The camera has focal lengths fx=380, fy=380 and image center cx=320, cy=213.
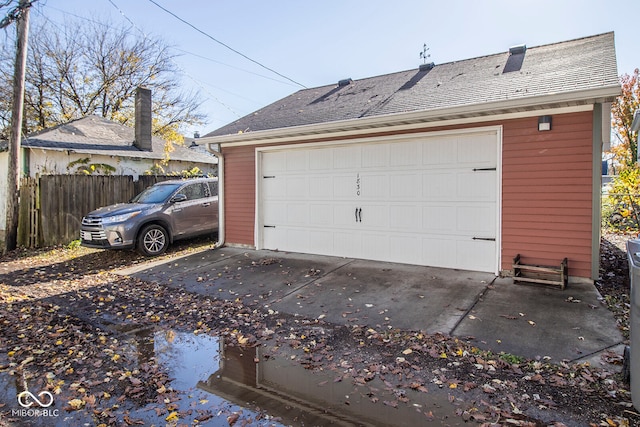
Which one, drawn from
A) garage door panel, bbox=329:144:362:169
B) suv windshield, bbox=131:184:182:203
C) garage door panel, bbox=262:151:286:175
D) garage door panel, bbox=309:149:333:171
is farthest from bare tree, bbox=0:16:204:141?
garage door panel, bbox=329:144:362:169

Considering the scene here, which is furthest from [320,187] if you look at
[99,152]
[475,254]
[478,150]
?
[99,152]

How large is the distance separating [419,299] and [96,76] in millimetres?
21675

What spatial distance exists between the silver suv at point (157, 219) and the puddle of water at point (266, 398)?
4.98m

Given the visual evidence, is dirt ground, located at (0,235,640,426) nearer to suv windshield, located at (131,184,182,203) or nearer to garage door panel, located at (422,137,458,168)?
garage door panel, located at (422,137,458,168)

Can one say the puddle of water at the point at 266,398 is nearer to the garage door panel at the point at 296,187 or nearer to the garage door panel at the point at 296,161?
the garage door panel at the point at 296,187

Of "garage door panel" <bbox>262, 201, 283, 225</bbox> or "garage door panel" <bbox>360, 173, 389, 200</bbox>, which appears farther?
"garage door panel" <bbox>262, 201, 283, 225</bbox>

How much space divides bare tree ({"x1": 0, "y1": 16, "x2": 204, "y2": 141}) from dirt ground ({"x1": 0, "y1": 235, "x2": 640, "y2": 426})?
16901 millimetres

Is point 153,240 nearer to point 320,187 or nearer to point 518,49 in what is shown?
point 320,187

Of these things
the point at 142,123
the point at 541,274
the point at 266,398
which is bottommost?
the point at 266,398

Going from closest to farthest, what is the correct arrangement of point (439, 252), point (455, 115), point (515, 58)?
point (455, 115) < point (439, 252) < point (515, 58)

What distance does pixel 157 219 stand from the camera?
8.50 m

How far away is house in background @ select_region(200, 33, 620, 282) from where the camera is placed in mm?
5207

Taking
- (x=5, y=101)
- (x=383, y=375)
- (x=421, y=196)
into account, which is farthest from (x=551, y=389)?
(x=5, y=101)

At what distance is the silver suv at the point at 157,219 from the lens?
26.0 ft
